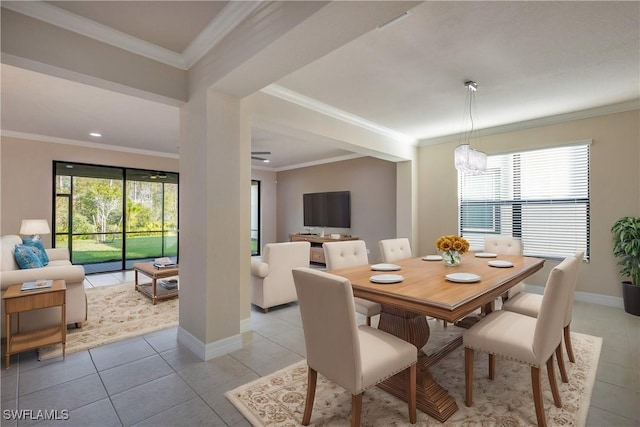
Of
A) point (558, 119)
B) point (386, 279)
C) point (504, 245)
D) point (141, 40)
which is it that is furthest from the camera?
point (558, 119)

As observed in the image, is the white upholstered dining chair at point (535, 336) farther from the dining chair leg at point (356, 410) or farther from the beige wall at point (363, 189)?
the beige wall at point (363, 189)

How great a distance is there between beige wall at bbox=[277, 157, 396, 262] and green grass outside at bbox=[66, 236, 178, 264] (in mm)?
3334

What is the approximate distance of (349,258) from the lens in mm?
3244

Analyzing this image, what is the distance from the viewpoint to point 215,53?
2492 millimetres

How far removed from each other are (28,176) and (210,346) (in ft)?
17.4

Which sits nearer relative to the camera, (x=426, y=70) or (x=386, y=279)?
(x=386, y=279)

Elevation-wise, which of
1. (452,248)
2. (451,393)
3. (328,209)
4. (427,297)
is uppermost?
(328,209)

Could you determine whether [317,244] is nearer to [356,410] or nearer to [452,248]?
[452,248]

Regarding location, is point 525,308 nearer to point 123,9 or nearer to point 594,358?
point 594,358

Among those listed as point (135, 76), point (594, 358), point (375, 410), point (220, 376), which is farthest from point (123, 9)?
point (594, 358)

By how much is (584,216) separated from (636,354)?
2.22 m

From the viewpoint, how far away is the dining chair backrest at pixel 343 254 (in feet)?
10.1

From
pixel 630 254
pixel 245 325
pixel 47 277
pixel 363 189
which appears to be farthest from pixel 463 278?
pixel 363 189

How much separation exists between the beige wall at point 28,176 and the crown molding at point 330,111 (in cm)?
478
